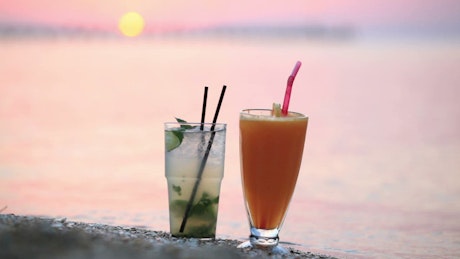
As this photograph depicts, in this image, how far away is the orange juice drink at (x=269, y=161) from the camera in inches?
205

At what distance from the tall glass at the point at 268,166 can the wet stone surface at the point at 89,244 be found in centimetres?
21

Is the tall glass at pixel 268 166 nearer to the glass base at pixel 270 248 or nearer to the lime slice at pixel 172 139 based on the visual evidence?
the glass base at pixel 270 248

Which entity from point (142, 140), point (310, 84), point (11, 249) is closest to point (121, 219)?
point (11, 249)

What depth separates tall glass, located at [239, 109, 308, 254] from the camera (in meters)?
5.21

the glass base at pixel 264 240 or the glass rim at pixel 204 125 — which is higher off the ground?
the glass rim at pixel 204 125

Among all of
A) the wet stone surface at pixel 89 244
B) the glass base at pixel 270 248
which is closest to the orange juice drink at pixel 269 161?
the glass base at pixel 270 248

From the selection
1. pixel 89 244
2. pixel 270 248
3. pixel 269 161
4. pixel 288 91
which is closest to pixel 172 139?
pixel 269 161

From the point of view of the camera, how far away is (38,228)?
4.63 metres

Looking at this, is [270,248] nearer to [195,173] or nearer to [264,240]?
[264,240]

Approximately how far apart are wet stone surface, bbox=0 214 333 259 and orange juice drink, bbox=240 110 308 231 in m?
0.26

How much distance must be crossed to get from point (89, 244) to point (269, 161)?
1.24 metres

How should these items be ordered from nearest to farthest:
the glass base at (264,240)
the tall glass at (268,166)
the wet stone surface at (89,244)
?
1. the wet stone surface at (89,244)
2. the tall glass at (268,166)
3. the glass base at (264,240)

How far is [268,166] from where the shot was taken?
5234mm

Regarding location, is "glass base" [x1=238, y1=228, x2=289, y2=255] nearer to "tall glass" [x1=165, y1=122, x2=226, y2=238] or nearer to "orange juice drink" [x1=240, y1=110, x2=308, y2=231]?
"orange juice drink" [x1=240, y1=110, x2=308, y2=231]
